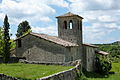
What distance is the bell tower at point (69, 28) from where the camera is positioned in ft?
121

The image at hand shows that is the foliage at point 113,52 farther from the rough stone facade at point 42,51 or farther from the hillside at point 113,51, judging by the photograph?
the rough stone facade at point 42,51

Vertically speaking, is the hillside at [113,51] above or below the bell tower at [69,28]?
below

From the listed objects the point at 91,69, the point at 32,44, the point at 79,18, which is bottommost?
the point at 91,69

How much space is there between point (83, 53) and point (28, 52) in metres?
11.3

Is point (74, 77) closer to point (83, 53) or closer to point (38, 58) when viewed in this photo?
point (38, 58)

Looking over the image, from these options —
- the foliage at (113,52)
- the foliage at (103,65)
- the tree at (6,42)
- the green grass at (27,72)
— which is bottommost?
the foliage at (113,52)

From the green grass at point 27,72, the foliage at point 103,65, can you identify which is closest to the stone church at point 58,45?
the foliage at point 103,65

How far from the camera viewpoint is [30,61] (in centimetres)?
2892

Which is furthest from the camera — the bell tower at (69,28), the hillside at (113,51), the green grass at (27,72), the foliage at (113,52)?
the hillside at (113,51)

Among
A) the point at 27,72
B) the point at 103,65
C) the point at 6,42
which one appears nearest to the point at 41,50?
the point at 6,42

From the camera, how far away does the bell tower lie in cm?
3674

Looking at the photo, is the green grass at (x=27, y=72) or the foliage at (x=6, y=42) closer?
the green grass at (x=27, y=72)

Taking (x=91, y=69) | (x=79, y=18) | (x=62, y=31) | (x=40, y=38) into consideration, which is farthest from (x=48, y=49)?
(x=91, y=69)

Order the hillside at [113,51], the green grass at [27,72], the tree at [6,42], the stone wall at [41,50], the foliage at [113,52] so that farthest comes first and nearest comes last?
the hillside at [113,51], the foliage at [113,52], the stone wall at [41,50], the tree at [6,42], the green grass at [27,72]
